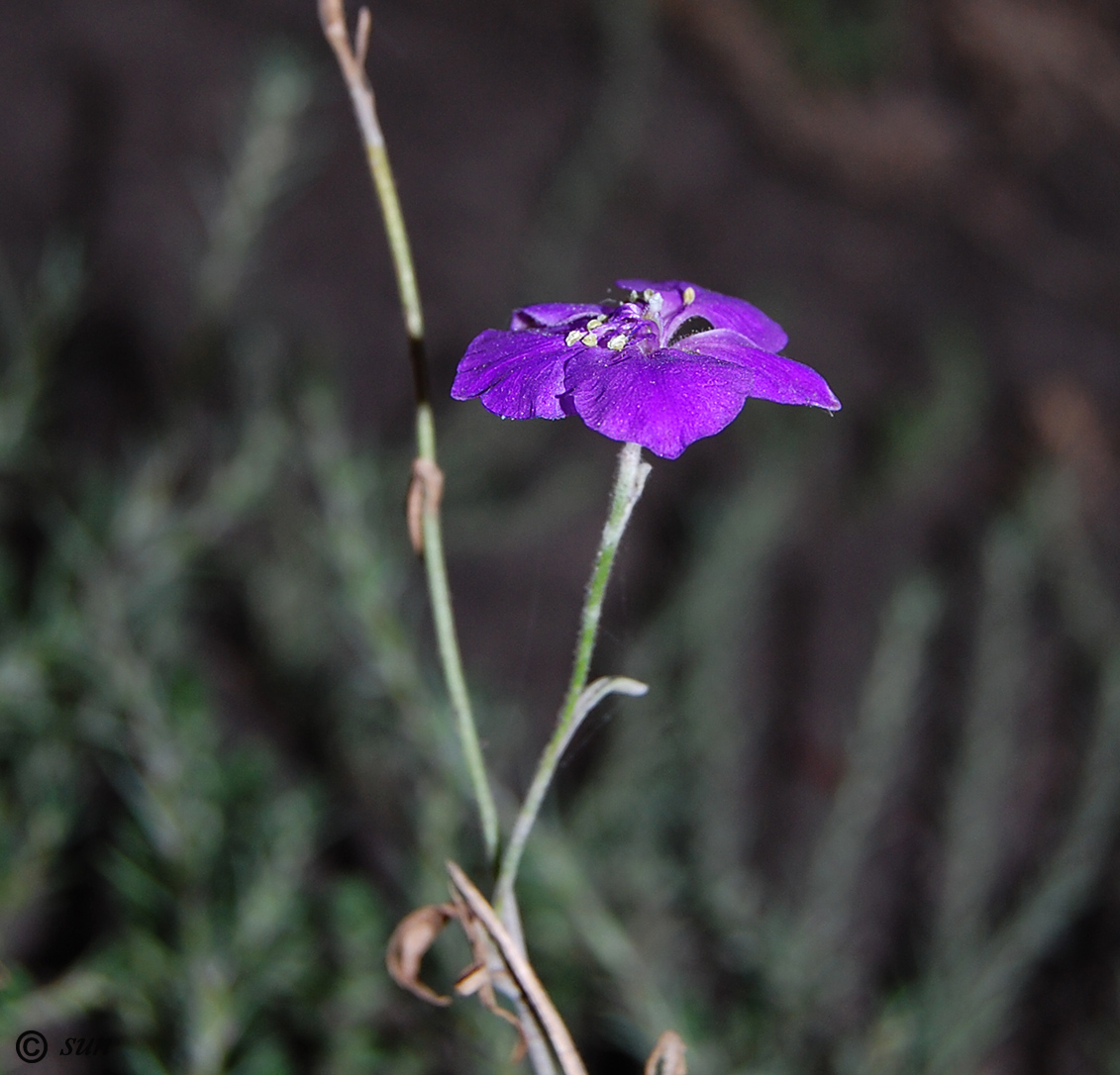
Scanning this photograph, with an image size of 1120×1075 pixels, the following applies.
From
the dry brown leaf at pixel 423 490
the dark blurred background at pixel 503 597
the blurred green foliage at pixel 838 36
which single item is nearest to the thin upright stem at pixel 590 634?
the dry brown leaf at pixel 423 490

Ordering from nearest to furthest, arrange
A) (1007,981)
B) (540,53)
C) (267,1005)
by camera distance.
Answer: (267,1005) → (1007,981) → (540,53)

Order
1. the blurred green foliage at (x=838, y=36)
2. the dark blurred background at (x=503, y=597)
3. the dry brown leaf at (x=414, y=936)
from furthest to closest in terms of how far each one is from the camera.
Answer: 1. the blurred green foliage at (x=838, y=36)
2. the dark blurred background at (x=503, y=597)
3. the dry brown leaf at (x=414, y=936)

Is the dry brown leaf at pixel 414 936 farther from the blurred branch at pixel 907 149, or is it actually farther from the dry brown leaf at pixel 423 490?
the blurred branch at pixel 907 149

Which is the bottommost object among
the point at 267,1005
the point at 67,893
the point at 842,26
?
the point at 267,1005

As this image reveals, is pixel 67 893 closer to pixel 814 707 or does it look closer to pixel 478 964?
pixel 478 964

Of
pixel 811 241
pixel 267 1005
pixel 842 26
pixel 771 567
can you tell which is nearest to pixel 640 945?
pixel 267 1005

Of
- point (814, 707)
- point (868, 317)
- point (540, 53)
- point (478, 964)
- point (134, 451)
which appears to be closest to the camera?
point (478, 964)

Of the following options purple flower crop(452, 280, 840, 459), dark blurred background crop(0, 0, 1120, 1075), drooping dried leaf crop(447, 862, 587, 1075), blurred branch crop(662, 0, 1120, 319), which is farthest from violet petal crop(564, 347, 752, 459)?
blurred branch crop(662, 0, 1120, 319)

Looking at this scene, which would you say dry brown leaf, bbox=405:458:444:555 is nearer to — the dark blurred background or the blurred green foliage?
the dark blurred background
